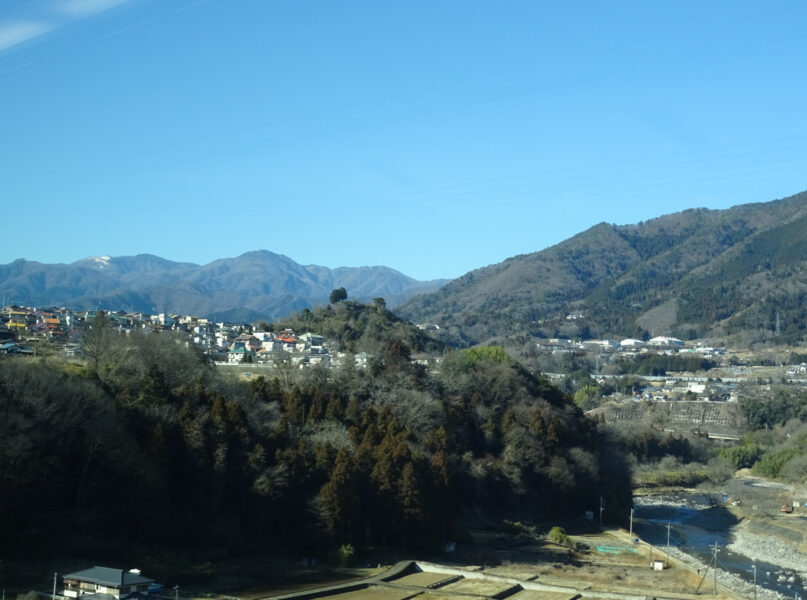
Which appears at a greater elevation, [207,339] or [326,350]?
[207,339]

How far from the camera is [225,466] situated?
33.8 m

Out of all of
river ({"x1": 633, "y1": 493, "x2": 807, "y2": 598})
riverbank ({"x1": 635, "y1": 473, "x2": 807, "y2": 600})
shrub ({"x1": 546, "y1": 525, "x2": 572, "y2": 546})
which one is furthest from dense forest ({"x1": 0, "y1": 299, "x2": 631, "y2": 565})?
riverbank ({"x1": 635, "y1": 473, "x2": 807, "y2": 600})

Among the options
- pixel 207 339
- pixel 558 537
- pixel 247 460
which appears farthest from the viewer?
pixel 207 339

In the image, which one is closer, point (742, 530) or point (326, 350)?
point (742, 530)

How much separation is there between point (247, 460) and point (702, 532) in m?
27.6

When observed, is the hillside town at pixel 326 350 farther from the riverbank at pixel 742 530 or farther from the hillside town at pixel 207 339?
the riverbank at pixel 742 530

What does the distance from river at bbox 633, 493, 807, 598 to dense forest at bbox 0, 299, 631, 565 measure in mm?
3283

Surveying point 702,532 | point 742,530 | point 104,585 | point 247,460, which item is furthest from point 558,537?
point 104,585

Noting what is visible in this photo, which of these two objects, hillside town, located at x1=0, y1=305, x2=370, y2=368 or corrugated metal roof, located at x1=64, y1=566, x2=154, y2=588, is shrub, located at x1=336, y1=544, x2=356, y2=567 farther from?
hillside town, located at x1=0, y1=305, x2=370, y2=368

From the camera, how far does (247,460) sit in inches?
1357

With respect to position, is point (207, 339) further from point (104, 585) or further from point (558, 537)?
point (104, 585)

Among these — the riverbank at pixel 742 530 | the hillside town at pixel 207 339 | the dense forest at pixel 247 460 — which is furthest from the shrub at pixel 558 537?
the hillside town at pixel 207 339

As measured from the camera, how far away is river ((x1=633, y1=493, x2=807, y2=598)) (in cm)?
3831

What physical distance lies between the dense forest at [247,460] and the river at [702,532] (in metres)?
3.28
